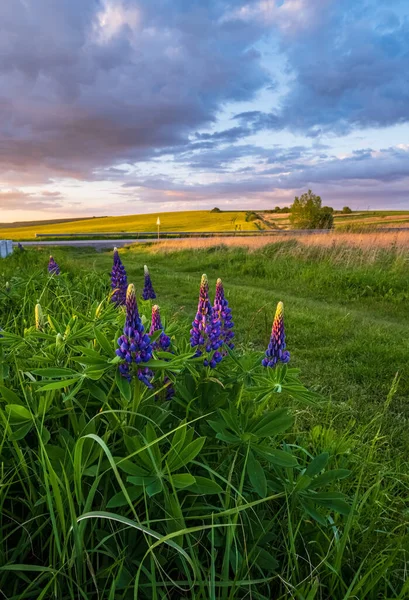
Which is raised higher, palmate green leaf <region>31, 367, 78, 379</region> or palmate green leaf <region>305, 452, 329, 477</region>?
palmate green leaf <region>31, 367, 78, 379</region>

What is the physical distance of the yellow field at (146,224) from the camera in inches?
2260

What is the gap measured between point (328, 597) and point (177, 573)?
0.53 meters

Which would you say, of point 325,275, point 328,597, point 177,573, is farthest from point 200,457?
point 325,275

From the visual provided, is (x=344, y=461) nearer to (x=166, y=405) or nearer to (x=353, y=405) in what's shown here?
(x=166, y=405)

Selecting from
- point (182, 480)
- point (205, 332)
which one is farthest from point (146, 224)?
point (182, 480)

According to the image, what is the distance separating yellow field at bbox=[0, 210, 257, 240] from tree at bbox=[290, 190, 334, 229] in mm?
12254

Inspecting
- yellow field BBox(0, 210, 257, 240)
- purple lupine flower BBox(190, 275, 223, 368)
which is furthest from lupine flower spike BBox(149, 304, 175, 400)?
yellow field BBox(0, 210, 257, 240)

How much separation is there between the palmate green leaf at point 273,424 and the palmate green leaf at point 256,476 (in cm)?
10

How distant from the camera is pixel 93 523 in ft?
4.59

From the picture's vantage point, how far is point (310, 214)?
38500 mm

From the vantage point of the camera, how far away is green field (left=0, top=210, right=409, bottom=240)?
174 ft

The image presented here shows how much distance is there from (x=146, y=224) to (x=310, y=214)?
32.4m

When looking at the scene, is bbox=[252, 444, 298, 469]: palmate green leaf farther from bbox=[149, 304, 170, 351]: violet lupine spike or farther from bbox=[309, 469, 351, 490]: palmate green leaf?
bbox=[149, 304, 170, 351]: violet lupine spike

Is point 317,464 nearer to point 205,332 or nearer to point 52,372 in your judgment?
point 205,332
